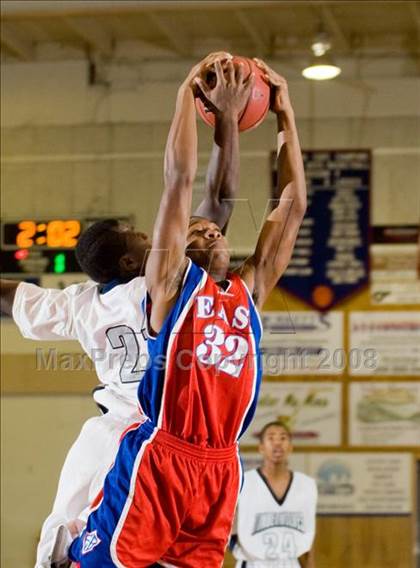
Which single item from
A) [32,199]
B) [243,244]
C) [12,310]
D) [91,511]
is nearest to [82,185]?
[32,199]

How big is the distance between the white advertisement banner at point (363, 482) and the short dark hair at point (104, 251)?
2341 mm

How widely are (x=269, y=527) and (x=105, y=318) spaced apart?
2.13m

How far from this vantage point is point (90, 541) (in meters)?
2.04

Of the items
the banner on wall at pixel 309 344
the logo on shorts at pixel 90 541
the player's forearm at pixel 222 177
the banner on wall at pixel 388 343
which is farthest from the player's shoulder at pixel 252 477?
the logo on shorts at pixel 90 541

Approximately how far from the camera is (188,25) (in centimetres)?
466

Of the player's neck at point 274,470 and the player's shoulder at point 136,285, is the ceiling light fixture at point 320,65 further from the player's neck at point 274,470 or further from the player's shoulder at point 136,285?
the player's shoulder at point 136,285

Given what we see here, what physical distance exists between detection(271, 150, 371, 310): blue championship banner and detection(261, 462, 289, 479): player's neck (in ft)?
2.27

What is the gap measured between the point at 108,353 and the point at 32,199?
252cm

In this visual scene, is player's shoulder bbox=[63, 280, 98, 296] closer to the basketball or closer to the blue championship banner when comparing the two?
the basketball

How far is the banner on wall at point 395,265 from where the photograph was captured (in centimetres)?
448

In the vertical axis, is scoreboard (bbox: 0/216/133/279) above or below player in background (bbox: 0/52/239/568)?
above

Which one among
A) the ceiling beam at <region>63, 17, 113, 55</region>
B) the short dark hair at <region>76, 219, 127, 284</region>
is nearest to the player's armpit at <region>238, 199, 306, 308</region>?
the short dark hair at <region>76, 219, 127, 284</region>

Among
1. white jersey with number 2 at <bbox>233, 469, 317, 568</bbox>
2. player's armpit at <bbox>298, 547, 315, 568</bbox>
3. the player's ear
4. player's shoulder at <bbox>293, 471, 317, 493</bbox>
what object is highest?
the player's ear

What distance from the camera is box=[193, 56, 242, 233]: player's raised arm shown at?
2.18 meters
